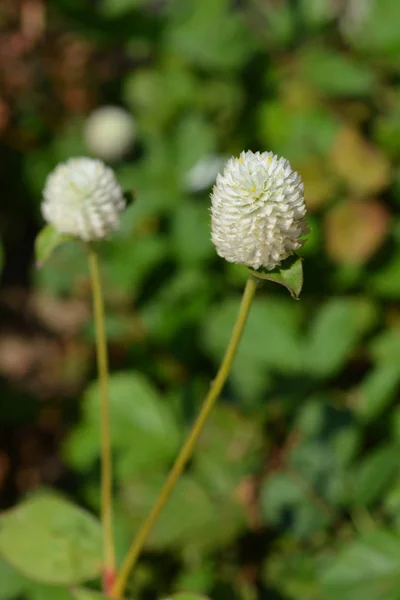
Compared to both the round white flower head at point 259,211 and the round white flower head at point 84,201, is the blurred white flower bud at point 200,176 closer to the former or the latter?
the round white flower head at point 84,201

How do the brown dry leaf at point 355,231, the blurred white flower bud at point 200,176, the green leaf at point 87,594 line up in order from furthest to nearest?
the blurred white flower bud at point 200,176, the brown dry leaf at point 355,231, the green leaf at point 87,594

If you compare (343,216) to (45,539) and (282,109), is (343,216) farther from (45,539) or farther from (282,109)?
(45,539)

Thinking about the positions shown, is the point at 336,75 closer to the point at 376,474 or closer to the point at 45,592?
the point at 376,474

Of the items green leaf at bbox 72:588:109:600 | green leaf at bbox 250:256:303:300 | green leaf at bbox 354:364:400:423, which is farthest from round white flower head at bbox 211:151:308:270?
green leaf at bbox 354:364:400:423

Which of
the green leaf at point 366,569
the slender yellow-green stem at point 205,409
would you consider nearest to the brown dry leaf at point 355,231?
the green leaf at point 366,569

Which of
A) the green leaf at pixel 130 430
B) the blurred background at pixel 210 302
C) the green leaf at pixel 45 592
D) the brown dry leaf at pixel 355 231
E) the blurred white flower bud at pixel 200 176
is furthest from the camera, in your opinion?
the blurred white flower bud at pixel 200 176

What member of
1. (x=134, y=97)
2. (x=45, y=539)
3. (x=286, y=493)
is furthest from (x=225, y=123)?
(x=45, y=539)

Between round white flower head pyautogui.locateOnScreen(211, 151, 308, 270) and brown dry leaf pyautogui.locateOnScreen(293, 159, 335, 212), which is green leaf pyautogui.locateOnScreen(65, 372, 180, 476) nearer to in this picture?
brown dry leaf pyautogui.locateOnScreen(293, 159, 335, 212)
